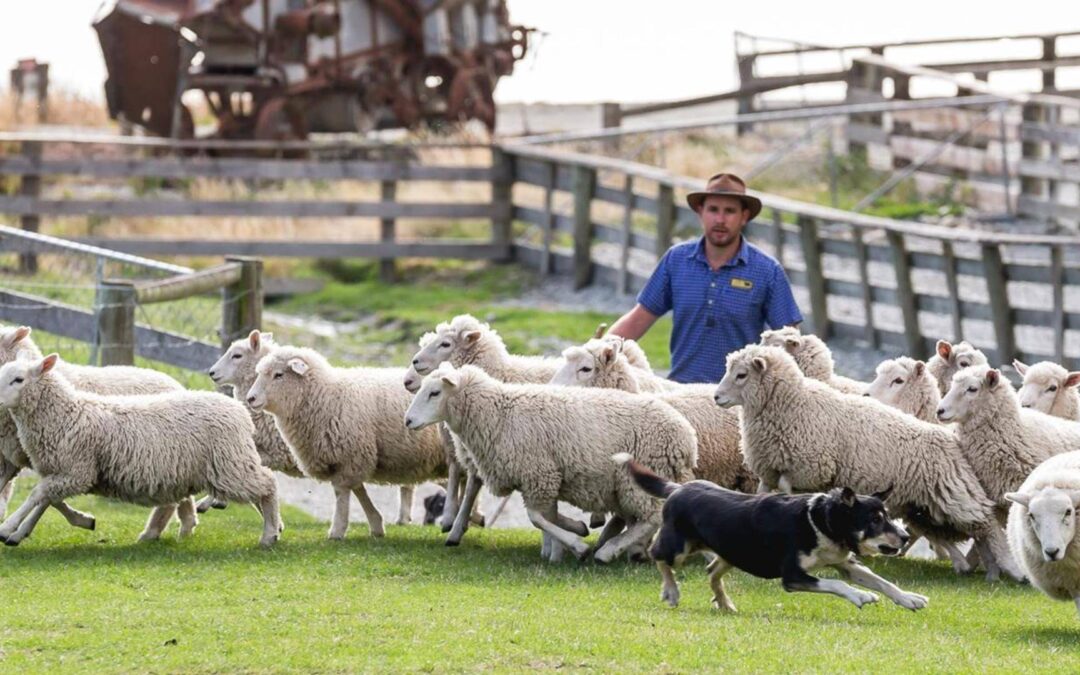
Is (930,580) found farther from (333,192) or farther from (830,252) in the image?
(333,192)

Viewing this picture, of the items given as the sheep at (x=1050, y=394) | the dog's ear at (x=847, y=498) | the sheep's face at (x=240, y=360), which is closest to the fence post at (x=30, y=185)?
the sheep's face at (x=240, y=360)

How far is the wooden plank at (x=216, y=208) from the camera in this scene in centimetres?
2322

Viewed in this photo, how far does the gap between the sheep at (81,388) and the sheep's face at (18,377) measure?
0.44 metres

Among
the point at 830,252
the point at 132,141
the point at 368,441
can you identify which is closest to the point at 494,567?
the point at 368,441

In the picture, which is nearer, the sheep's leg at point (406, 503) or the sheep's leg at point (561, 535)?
the sheep's leg at point (561, 535)

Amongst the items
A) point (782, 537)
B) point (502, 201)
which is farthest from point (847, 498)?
point (502, 201)

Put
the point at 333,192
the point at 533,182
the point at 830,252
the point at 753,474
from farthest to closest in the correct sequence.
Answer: the point at 333,192 < the point at 533,182 < the point at 830,252 < the point at 753,474

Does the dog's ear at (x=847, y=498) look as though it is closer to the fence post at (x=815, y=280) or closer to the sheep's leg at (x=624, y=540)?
the sheep's leg at (x=624, y=540)

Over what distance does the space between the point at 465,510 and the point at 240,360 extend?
80.4 inches

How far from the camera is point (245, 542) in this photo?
38.1 ft

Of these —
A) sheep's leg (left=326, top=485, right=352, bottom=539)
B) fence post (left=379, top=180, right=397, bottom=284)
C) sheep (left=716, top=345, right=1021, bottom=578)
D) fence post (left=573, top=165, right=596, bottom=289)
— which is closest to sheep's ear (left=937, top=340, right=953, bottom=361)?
sheep (left=716, top=345, right=1021, bottom=578)

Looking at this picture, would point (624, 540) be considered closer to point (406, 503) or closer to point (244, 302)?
point (406, 503)

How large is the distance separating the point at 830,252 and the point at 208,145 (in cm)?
919

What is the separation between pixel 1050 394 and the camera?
1198 cm
